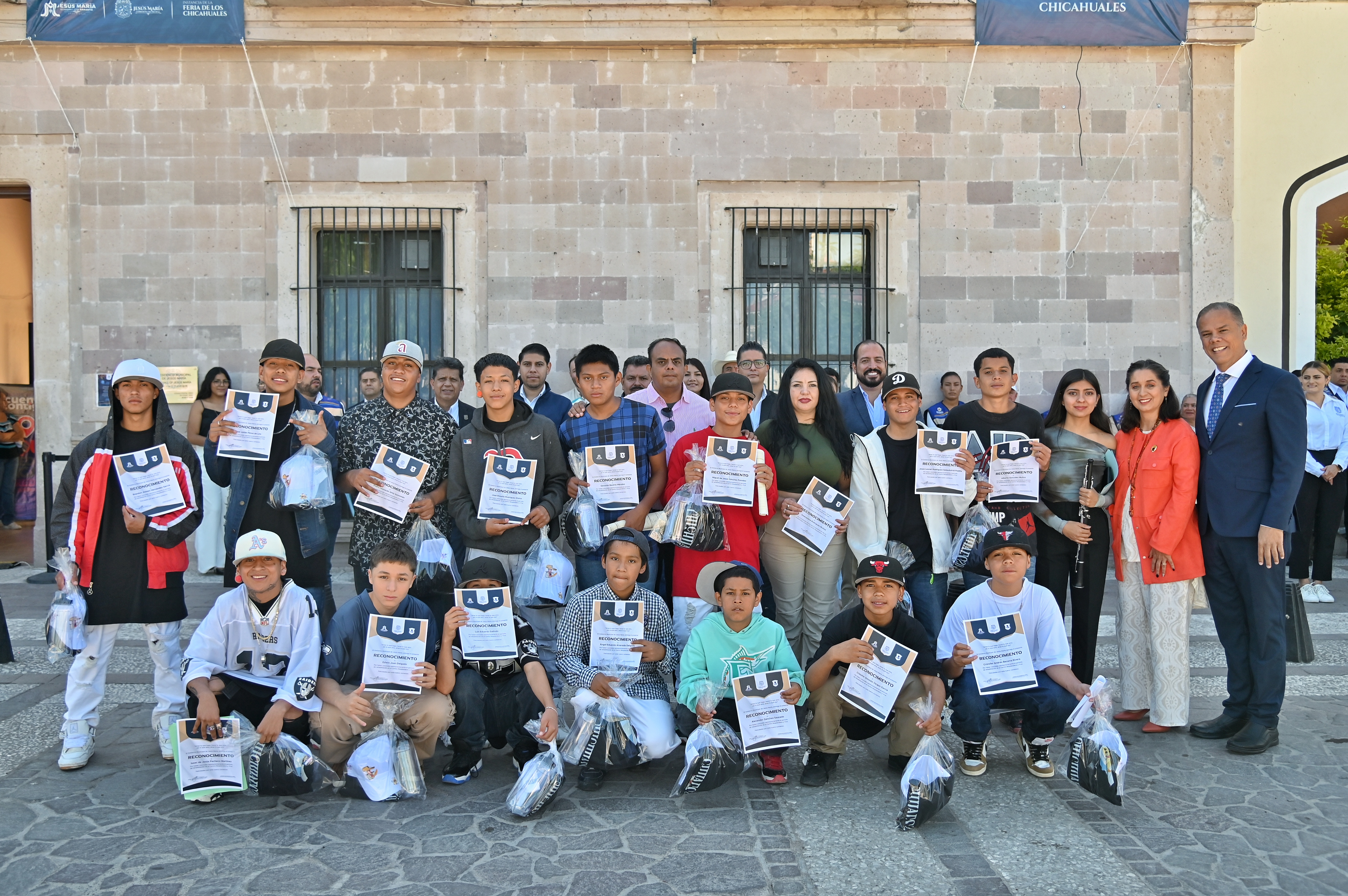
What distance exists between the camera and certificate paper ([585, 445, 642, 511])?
17.9 feet

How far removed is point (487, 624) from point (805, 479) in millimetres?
1894

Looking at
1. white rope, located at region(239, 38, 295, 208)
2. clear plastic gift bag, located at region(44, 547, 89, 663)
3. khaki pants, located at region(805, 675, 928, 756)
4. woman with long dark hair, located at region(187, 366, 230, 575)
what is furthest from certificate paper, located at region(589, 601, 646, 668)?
white rope, located at region(239, 38, 295, 208)

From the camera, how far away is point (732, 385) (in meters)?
5.40

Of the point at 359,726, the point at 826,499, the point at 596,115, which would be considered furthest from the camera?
the point at 596,115

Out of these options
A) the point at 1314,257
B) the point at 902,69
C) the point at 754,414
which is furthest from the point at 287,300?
the point at 1314,257

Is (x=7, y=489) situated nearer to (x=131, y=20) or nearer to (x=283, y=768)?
(x=131, y=20)

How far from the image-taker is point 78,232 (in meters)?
10.3

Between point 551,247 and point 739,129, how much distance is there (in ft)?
7.30

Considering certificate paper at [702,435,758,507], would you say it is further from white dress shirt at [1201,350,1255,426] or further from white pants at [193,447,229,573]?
white pants at [193,447,229,573]

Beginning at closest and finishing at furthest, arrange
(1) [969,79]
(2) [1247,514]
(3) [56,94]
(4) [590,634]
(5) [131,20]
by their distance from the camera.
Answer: (4) [590,634] → (2) [1247,514] → (5) [131,20] → (3) [56,94] → (1) [969,79]

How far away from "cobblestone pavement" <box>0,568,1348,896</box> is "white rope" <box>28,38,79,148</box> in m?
7.28

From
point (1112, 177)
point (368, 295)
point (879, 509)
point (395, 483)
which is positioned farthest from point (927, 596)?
point (368, 295)

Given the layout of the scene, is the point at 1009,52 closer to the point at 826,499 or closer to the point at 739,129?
the point at 739,129

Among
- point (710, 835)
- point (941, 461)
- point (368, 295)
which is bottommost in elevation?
point (710, 835)
